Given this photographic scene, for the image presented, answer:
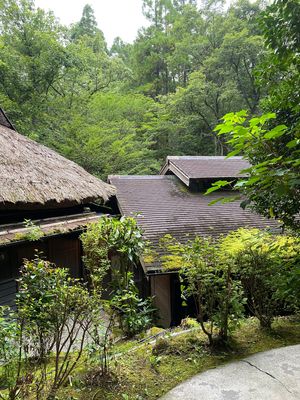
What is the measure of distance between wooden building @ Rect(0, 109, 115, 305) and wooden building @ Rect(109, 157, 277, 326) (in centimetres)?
148

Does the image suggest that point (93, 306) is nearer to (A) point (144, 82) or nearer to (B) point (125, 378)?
(B) point (125, 378)

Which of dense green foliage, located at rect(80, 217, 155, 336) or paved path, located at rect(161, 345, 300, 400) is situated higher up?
dense green foliage, located at rect(80, 217, 155, 336)

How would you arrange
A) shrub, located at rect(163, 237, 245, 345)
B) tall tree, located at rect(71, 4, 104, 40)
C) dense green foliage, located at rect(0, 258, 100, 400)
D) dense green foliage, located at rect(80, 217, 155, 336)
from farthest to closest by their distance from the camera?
tall tree, located at rect(71, 4, 104, 40), dense green foliage, located at rect(80, 217, 155, 336), shrub, located at rect(163, 237, 245, 345), dense green foliage, located at rect(0, 258, 100, 400)

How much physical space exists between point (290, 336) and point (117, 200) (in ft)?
21.0

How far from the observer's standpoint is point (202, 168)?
11039 millimetres

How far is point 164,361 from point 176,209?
588 cm

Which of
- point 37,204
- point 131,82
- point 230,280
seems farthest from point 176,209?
point 131,82

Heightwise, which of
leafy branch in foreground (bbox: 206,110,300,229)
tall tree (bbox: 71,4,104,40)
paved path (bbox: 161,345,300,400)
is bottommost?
paved path (bbox: 161,345,300,400)

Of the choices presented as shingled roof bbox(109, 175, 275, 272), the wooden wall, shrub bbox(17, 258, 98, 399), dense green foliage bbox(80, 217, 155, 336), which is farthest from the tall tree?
shrub bbox(17, 258, 98, 399)

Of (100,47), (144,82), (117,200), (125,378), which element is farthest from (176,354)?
(144,82)

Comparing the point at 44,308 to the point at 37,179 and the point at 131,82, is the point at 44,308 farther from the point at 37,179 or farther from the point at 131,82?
the point at 131,82

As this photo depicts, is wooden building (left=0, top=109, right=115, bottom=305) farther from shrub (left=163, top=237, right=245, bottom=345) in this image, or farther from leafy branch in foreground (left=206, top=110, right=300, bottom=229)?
leafy branch in foreground (left=206, top=110, right=300, bottom=229)

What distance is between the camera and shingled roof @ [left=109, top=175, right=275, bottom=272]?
25.5 feet

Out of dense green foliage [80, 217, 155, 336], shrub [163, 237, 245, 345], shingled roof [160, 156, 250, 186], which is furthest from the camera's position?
shingled roof [160, 156, 250, 186]
